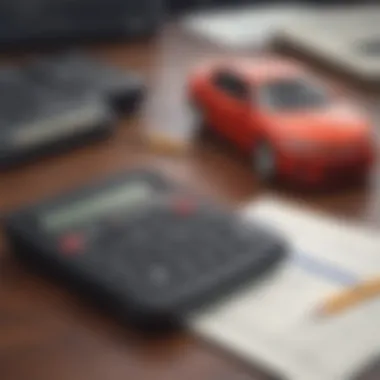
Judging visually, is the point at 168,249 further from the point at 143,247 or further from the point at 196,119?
the point at 196,119

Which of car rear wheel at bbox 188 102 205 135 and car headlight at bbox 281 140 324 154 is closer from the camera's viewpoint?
car headlight at bbox 281 140 324 154

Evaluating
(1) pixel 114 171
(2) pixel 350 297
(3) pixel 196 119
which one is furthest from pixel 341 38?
(2) pixel 350 297

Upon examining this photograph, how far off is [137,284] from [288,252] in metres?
0.13

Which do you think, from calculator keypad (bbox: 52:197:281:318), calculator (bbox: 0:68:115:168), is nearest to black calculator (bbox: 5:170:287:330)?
calculator keypad (bbox: 52:197:281:318)

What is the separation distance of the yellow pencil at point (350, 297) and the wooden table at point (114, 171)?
0.27 ft

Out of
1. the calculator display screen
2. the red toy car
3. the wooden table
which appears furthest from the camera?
the red toy car

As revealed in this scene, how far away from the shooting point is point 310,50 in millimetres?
1153

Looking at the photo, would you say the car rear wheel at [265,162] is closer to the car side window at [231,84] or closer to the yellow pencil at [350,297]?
the car side window at [231,84]

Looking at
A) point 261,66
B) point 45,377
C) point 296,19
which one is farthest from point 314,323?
point 296,19

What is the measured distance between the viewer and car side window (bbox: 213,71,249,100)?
0.91m

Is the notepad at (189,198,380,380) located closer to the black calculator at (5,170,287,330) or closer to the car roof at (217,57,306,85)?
the black calculator at (5,170,287,330)

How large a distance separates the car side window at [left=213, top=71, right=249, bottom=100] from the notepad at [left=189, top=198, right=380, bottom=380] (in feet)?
0.47

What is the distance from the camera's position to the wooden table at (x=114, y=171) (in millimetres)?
640

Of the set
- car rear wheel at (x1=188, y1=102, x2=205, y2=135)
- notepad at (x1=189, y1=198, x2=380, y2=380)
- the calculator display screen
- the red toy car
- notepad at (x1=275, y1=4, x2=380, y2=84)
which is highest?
notepad at (x1=275, y1=4, x2=380, y2=84)
